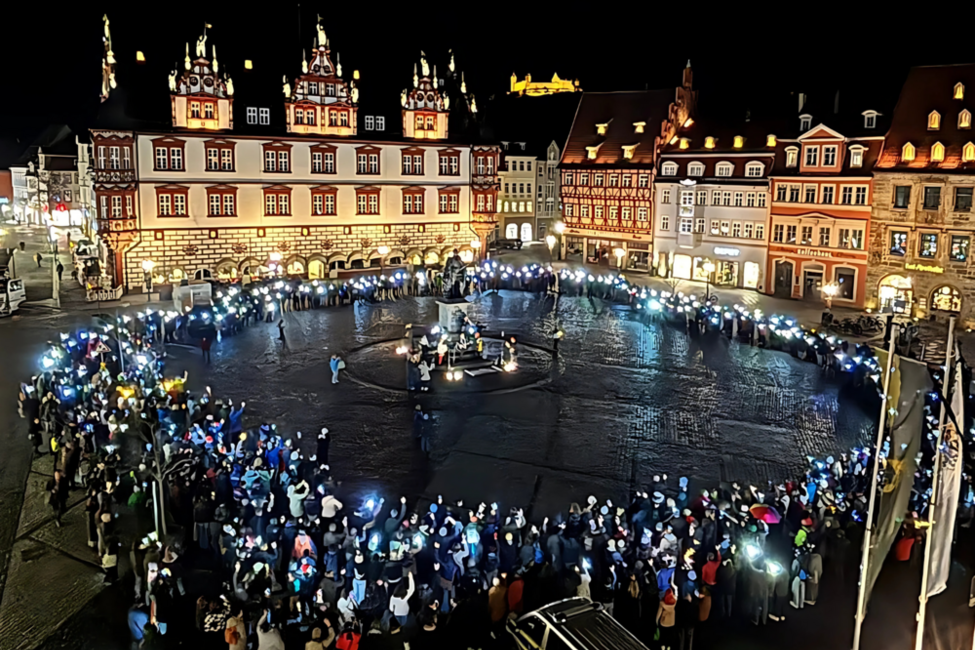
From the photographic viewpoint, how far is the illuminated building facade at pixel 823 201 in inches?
1912

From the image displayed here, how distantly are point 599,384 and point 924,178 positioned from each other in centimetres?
2532

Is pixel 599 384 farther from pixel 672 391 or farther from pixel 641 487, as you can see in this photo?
Answer: pixel 641 487

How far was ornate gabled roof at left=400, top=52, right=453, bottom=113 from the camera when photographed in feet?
197

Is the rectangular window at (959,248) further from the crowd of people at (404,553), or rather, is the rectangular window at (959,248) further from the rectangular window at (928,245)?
the crowd of people at (404,553)

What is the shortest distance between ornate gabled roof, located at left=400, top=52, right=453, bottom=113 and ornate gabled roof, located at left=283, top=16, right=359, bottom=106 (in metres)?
4.64

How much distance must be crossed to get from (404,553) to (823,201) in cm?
4351

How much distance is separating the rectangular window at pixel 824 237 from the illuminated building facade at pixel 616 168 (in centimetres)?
1337

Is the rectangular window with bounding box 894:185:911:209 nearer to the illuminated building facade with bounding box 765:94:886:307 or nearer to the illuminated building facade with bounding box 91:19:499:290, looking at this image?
the illuminated building facade with bounding box 765:94:886:307

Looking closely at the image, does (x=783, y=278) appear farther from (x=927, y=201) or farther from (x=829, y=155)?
(x=927, y=201)

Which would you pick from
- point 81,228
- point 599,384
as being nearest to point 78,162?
point 81,228

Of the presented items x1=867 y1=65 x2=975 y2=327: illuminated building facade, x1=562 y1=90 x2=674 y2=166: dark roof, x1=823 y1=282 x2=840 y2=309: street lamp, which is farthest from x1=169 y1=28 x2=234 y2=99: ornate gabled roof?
x1=867 y1=65 x2=975 y2=327: illuminated building facade

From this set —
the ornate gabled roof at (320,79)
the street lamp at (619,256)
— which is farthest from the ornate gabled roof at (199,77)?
the street lamp at (619,256)

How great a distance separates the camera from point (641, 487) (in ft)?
68.3

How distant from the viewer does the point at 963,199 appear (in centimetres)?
4306
